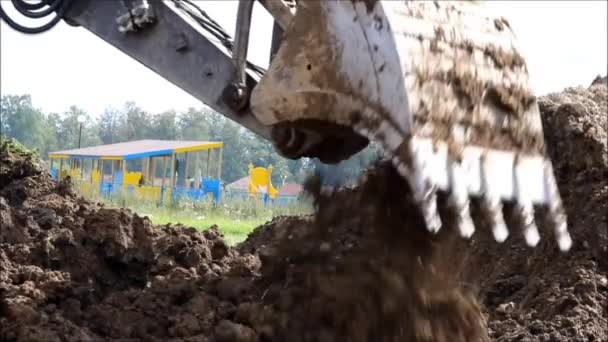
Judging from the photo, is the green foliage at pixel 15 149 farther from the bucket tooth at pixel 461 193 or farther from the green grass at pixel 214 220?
the bucket tooth at pixel 461 193

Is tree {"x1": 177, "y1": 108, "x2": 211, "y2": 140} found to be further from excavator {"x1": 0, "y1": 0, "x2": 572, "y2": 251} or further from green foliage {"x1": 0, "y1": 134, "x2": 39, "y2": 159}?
excavator {"x1": 0, "y1": 0, "x2": 572, "y2": 251}

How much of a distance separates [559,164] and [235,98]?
368 cm

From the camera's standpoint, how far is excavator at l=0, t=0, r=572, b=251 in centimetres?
298

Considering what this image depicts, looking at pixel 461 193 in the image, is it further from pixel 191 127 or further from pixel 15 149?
Result: pixel 191 127

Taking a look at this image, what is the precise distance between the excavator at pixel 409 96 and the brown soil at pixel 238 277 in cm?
28

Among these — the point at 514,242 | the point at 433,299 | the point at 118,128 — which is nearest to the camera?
the point at 433,299

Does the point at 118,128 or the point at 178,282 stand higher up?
the point at 118,128

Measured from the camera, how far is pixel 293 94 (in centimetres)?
327

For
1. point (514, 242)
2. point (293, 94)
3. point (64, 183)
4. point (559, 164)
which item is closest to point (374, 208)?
point (293, 94)

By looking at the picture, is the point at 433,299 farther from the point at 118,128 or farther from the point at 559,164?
the point at 118,128

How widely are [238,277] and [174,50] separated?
1.00 meters

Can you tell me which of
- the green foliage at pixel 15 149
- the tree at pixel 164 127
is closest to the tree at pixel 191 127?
the tree at pixel 164 127

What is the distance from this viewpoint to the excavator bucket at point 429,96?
2.97m

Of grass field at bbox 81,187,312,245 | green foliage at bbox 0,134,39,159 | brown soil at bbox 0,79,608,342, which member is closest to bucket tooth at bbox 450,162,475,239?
brown soil at bbox 0,79,608,342
